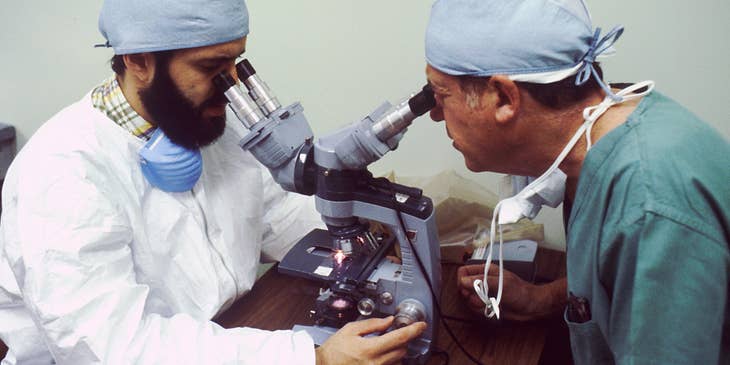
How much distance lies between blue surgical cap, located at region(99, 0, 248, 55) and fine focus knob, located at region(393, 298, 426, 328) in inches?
29.2

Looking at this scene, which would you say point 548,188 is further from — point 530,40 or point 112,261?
point 112,261

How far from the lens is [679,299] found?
79 cm

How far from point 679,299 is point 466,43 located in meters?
0.53

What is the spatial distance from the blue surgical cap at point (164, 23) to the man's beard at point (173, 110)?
0.27ft

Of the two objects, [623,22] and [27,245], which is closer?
[27,245]

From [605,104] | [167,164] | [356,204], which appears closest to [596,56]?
[605,104]

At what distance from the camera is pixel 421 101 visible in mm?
1046

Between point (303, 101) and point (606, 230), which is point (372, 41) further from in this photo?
point (606, 230)

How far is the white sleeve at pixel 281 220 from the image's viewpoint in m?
1.72

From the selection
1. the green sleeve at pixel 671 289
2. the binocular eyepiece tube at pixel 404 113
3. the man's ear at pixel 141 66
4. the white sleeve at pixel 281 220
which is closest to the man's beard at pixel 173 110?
the man's ear at pixel 141 66

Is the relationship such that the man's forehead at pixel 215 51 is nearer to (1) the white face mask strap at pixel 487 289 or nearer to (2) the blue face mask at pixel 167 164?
(2) the blue face mask at pixel 167 164

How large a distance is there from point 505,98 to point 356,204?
1.24 feet

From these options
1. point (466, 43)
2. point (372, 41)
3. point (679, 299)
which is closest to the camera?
point (679, 299)

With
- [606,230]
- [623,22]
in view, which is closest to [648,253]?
[606,230]
